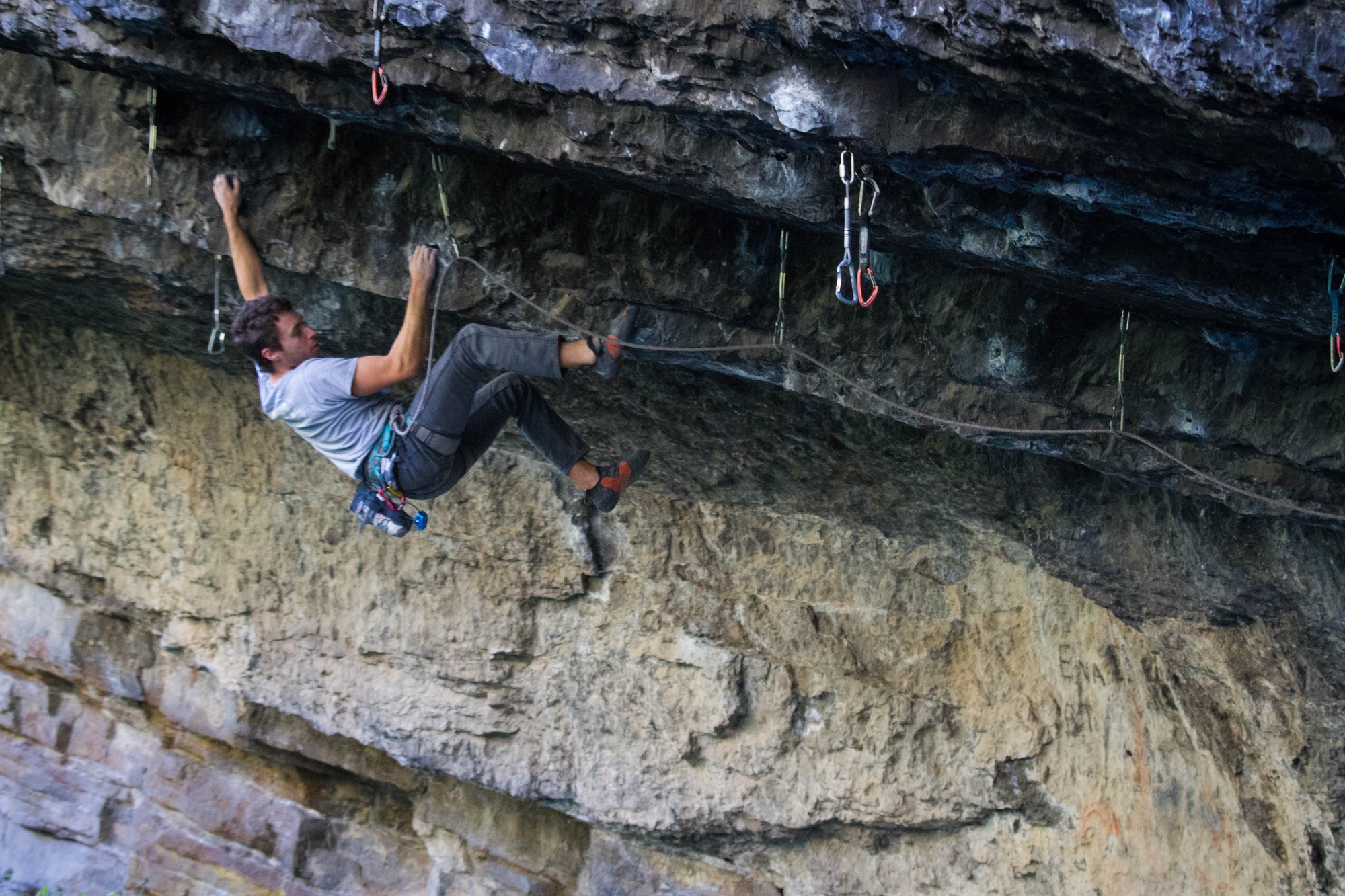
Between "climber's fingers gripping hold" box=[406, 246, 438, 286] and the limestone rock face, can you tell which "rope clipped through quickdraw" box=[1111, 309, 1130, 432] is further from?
"climber's fingers gripping hold" box=[406, 246, 438, 286]

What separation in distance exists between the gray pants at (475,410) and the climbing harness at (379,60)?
689 millimetres

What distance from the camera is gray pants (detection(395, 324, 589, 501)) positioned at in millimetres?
3463

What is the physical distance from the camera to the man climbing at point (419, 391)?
3480 mm

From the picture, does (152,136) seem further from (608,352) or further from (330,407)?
(608,352)

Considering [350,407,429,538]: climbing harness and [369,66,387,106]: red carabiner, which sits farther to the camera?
[350,407,429,538]: climbing harness

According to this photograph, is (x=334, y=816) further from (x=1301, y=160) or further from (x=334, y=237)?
(x=1301, y=160)

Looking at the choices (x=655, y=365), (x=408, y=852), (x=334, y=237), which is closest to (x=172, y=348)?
(x=334, y=237)

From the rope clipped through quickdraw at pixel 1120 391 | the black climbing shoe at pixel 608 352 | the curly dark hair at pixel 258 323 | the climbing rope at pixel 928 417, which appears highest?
the rope clipped through quickdraw at pixel 1120 391

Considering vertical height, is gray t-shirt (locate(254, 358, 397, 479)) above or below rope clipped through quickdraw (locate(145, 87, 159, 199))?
below

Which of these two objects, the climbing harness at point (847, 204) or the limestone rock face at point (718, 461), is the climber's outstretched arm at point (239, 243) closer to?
the limestone rock face at point (718, 461)

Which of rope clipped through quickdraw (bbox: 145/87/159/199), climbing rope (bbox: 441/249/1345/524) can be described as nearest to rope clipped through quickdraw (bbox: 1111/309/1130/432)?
climbing rope (bbox: 441/249/1345/524)

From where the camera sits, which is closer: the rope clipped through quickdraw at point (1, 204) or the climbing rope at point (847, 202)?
the climbing rope at point (847, 202)

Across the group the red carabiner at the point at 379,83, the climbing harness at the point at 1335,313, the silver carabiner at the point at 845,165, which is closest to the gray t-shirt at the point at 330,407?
the red carabiner at the point at 379,83

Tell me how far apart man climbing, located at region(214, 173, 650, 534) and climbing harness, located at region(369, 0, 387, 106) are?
0.54 meters
